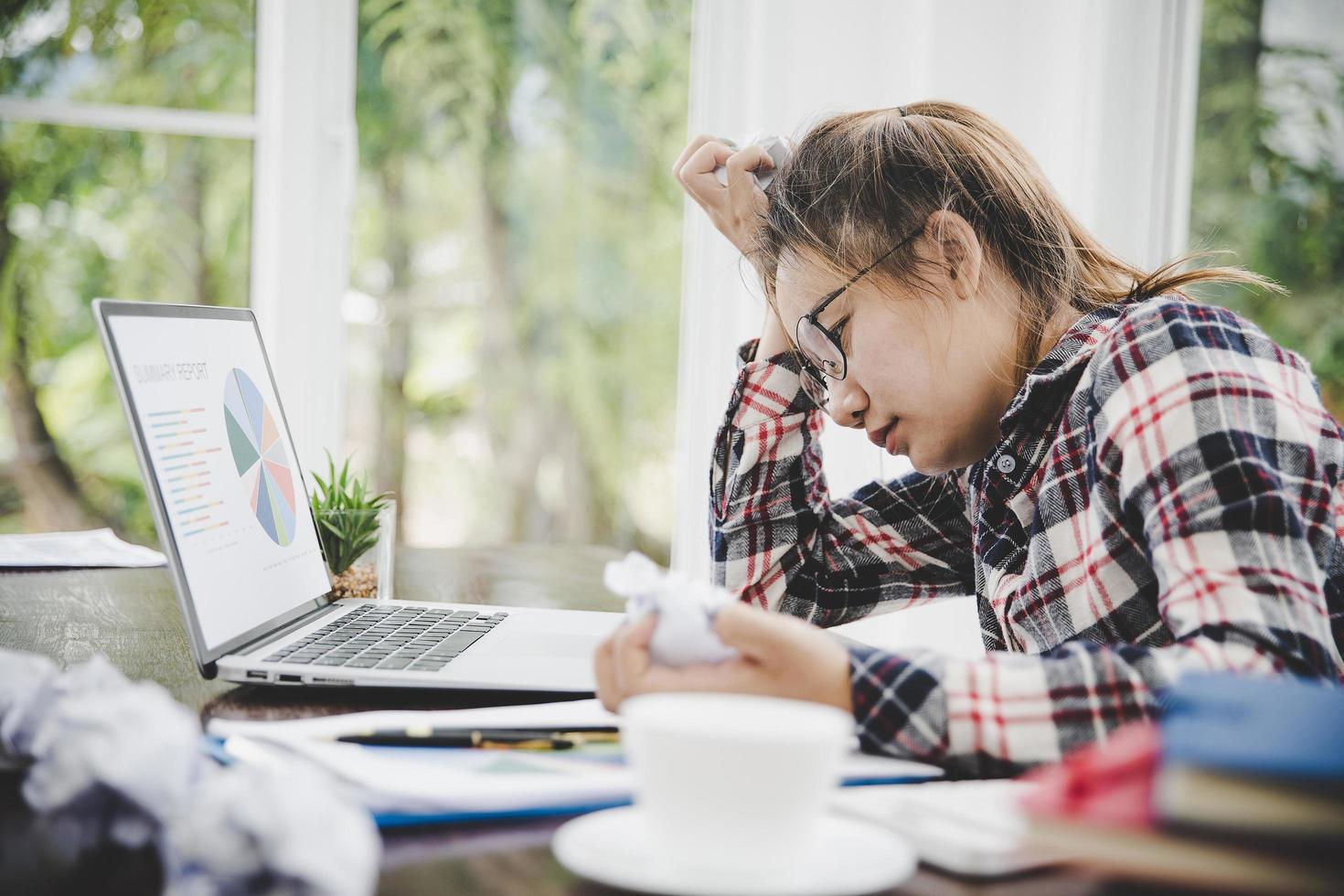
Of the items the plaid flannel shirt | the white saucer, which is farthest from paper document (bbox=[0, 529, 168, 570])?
the white saucer

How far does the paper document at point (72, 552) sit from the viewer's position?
59.7 inches

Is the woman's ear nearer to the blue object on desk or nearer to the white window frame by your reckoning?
the blue object on desk

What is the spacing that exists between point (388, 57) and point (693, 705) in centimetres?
229

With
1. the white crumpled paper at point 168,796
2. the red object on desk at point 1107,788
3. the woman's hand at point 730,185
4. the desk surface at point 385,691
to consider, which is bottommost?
the desk surface at point 385,691

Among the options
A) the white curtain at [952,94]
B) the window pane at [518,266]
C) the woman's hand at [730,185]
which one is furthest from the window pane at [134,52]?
the woman's hand at [730,185]

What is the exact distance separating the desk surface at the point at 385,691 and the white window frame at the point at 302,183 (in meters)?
0.73

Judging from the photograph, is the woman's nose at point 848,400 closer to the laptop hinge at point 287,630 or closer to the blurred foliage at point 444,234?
the laptop hinge at point 287,630

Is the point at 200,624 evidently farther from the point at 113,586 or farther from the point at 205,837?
the point at 113,586

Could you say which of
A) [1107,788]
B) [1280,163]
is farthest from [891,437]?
[1280,163]

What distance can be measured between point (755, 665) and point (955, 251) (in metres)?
0.57

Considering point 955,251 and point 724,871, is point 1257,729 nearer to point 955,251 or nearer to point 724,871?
point 724,871

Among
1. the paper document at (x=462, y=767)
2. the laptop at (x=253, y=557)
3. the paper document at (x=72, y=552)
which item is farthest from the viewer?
the paper document at (x=72, y=552)

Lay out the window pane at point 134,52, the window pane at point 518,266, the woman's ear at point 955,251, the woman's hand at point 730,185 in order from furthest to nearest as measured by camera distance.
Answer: the window pane at point 518,266 < the window pane at point 134,52 < the woman's hand at point 730,185 < the woman's ear at point 955,251

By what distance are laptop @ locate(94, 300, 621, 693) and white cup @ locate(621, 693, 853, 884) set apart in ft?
1.20
